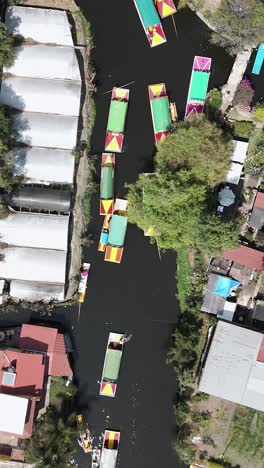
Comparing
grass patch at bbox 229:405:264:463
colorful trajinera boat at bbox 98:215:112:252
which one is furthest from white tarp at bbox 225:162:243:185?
grass patch at bbox 229:405:264:463

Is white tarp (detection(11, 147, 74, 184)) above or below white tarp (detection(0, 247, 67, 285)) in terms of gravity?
above

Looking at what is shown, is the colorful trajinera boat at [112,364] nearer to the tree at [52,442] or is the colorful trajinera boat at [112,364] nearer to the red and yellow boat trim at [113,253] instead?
the tree at [52,442]

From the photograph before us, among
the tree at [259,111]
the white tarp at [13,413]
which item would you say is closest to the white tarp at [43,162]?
the tree at [259,111]

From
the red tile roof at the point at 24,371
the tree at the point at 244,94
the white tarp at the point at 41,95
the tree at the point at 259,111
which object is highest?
the tree at the point at 244,94

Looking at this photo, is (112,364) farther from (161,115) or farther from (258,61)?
(258,61)

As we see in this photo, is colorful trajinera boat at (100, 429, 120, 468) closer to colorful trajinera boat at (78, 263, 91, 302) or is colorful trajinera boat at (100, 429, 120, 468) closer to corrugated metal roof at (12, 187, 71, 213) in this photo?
colorful trajinera boat at (78, 263, 91, 302)

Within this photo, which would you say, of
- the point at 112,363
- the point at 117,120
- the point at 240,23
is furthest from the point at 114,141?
the point at 112,363
